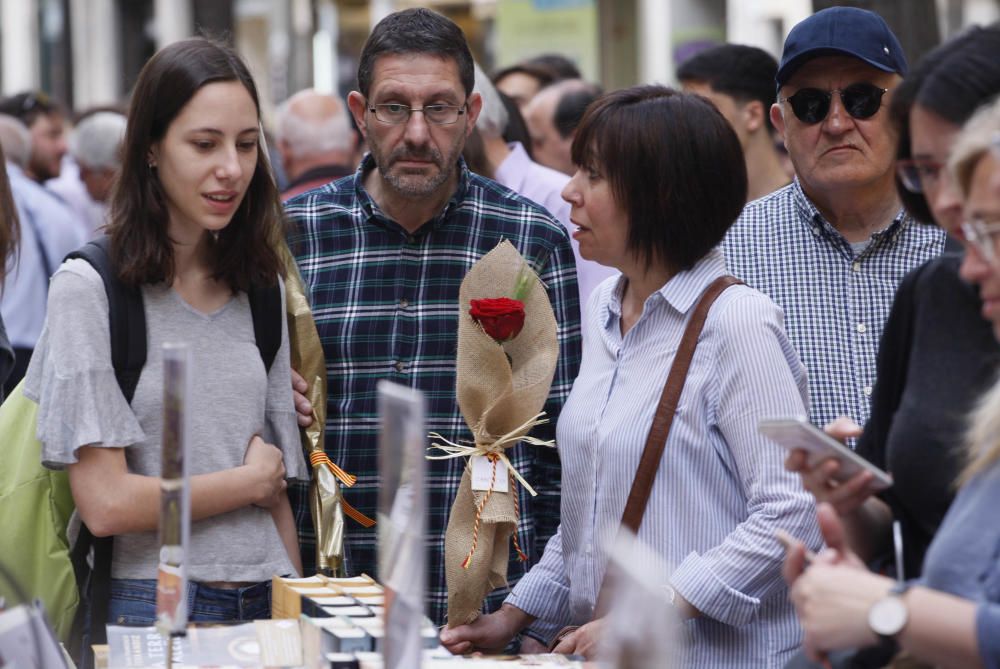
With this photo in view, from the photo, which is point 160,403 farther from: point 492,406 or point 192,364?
point 492,406

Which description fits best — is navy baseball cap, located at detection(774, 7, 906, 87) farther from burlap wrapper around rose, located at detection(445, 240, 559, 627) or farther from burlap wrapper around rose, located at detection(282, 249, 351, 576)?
burlap wrapper around rose, located at detection(282, 249, 351, 576)

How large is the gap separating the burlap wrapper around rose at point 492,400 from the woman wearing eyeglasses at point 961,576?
1.13 m

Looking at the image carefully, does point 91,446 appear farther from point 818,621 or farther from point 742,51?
point 742,51

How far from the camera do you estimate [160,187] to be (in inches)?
128

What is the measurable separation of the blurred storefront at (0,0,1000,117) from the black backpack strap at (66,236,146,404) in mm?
5769

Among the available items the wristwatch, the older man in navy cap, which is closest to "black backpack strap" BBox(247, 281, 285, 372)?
the older man in navy cap

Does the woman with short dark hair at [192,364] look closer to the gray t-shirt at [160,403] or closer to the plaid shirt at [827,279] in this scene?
the gray t-shirt at [160,403]

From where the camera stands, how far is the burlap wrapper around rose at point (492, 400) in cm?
318

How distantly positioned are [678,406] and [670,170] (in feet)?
1.67

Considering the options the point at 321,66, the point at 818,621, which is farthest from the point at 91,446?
the point at 321,66

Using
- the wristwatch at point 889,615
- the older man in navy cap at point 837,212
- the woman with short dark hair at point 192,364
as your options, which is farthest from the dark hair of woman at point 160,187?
the wristwatch at point 889,615

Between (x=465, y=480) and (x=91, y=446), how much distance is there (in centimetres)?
83

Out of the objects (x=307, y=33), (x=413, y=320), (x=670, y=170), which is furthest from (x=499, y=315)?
(x=307, y=33)

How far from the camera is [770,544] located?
284 cm
